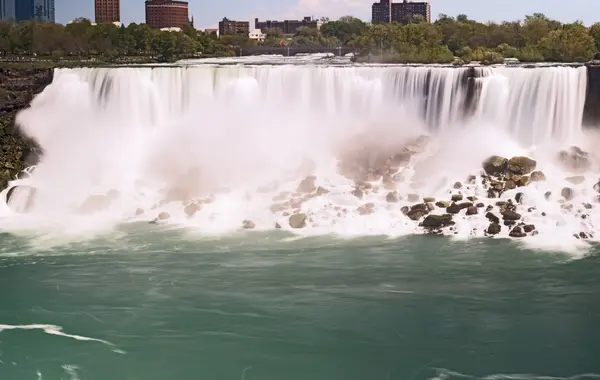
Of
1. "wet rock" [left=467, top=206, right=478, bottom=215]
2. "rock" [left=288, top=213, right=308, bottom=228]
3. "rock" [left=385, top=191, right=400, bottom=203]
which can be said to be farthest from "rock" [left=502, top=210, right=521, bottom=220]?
"rock" [left=288, top=213, right=308, bottom=228]

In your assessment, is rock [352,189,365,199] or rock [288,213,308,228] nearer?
rock [288,213,308,228]

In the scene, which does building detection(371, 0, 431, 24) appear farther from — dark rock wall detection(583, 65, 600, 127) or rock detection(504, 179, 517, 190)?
rock detection(504, 179, 517, 190)

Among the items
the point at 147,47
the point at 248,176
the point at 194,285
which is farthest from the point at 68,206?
the point at 147,47

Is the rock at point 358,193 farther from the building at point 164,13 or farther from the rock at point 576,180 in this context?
the building at point 164,13

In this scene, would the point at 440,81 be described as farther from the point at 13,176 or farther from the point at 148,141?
the point at 13,176

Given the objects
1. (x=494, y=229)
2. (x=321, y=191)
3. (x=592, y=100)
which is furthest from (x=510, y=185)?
(x=321, y=191)

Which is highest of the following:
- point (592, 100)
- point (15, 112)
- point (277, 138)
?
point (592, 100)

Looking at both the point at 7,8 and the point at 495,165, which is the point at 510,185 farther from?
the point at 7,8
